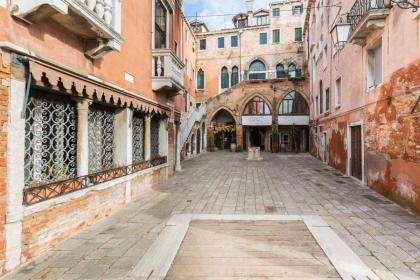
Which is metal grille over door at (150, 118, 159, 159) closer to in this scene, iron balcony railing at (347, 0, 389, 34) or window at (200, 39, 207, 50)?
iron balcony railing at (347, 0, 389, 34)

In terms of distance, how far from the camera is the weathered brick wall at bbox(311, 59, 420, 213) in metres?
5.76

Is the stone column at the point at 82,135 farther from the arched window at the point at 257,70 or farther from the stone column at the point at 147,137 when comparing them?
the arched window at the point at 257,70

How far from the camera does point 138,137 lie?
8.12 meters

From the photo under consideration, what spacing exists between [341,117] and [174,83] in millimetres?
7917

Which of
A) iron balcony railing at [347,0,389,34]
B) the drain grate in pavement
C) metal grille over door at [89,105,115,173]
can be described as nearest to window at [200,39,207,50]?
iron balcony railing at [347,0,389,34]

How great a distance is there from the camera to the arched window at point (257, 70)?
30.5 m

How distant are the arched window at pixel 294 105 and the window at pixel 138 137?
65.4ft

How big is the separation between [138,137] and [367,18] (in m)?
7.38

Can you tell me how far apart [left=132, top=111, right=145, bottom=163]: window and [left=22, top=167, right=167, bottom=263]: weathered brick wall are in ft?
4.94

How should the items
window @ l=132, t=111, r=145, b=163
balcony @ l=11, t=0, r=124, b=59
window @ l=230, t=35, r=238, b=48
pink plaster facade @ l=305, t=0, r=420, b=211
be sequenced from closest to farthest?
balcony @ l=11, t=0, r=124, b=59 → pink plaster facade @ l=305, t=0, r=420, b=211 → window @ l=132, t=111, r=145, b=163 → window @ l=230, t=35, r=238, b=48

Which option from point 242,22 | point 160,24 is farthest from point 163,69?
point 242,22

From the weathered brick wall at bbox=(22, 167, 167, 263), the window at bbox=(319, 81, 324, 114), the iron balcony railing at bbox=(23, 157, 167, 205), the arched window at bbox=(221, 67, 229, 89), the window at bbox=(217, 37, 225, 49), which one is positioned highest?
the window at bbox=(217, 37, 225, 49)

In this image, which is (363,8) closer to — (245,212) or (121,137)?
(245,212)

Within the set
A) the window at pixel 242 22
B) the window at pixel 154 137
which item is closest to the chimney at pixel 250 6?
the window at pixel 242 22
